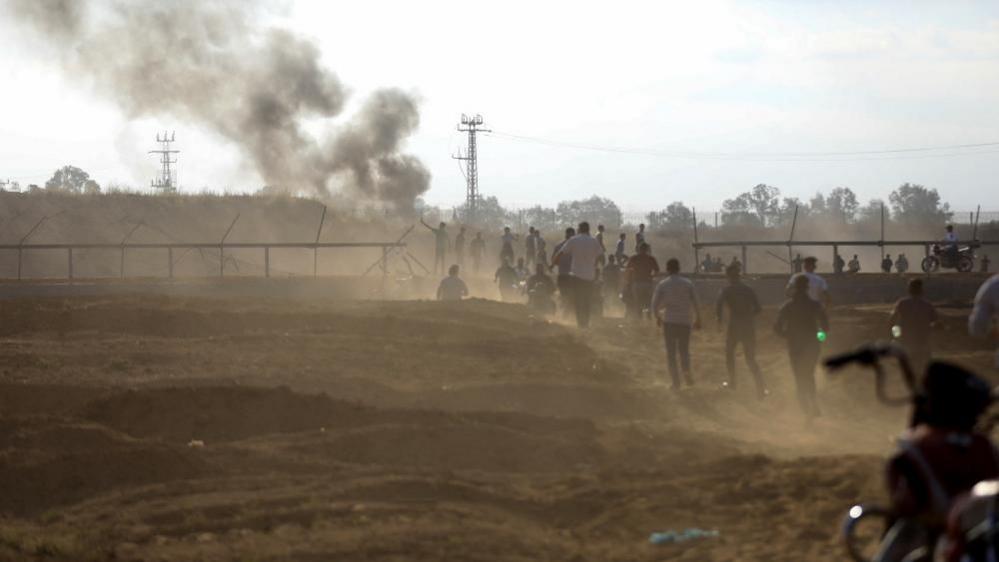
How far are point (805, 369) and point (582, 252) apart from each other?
19.9 ft

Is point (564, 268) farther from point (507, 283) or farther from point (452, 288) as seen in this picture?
point (507, 283)

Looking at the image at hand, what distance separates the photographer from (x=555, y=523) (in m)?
11.1

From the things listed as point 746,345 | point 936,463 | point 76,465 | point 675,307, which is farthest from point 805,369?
point 936,463

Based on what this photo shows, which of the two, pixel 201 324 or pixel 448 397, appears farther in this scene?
pixel 201 324

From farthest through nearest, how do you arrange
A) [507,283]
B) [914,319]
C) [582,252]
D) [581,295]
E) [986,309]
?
[507,283]
[581,295]
[582,252]
[914,319]
[986,309]

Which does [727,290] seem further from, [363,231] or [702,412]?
[363,231]

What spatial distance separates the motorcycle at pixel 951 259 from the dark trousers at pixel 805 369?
939 inches

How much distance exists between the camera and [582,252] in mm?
21828

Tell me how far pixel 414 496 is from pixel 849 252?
71538mm

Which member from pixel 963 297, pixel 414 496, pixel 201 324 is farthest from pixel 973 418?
pixel 963 297

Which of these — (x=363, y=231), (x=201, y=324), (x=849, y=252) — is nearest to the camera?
(x=201, y=324)

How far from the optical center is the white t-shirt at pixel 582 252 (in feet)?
71.6

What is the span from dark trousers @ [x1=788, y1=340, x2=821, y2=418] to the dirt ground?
0.46 metres

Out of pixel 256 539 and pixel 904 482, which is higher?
pixel 904 482
